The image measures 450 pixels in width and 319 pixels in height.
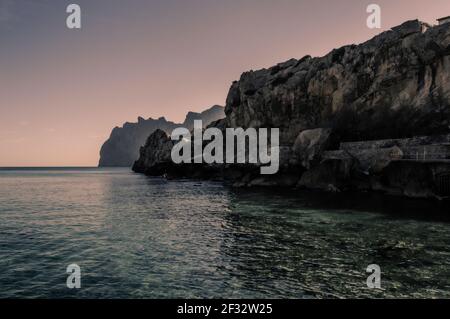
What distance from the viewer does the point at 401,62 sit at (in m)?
53.1

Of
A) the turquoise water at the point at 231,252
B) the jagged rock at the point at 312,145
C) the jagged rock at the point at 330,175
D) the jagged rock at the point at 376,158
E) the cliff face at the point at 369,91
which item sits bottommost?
the turquoise water at the point at 231,252

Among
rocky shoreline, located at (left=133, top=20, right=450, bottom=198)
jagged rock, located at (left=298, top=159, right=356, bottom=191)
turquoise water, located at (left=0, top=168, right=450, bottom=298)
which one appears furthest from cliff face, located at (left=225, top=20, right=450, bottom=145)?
turquoise water, located at (left=0, top=168, right=450, bottom=298)

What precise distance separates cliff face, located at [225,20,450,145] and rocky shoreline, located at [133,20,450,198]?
0.15 metres

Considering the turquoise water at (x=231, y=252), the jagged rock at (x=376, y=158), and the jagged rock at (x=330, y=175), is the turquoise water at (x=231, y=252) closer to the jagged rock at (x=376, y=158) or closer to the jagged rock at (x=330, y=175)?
the jagged rock at (x=376, y=158)

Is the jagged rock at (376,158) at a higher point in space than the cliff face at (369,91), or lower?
lower

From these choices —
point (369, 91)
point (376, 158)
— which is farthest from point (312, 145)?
point (369, 91)

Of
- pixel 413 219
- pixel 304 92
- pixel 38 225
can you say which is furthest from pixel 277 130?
pixel 38 225

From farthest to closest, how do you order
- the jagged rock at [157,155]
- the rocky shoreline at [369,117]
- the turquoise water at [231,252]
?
1. the jagged rock at [157,155]
2. the rocky shoreline at [369,117]
3. the turquoise water at [231,252]

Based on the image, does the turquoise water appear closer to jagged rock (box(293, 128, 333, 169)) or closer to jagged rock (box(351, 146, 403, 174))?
jagged rock (box(351, 146, 403, 174))

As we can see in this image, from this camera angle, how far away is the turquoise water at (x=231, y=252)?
45.6ft

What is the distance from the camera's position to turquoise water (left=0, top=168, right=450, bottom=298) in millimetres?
13891

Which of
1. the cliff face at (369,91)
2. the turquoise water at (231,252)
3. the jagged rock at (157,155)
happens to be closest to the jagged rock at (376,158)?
the cliff face at (369,91)

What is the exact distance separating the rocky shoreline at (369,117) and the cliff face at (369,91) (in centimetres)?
15
